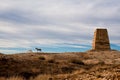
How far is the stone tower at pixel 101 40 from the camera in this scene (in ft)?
201

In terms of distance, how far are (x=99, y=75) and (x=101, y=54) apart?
117ft

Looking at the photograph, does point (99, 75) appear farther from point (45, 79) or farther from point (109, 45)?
point (109, 45)

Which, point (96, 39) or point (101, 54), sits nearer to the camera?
point (101, 54)

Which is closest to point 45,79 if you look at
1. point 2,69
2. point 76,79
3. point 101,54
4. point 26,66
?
point 76,79

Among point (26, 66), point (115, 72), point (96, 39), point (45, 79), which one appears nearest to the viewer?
point (115, 72)

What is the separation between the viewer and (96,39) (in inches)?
2424

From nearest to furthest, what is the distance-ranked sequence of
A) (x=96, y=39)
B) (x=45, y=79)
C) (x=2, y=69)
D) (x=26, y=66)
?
(x=45, y=79), (x=2, y=69), (x=26, y=66), (x=96, y=39)

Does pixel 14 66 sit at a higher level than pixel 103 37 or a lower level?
lower

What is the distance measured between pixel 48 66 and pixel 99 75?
61.3ft

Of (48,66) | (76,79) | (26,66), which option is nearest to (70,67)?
(48,66)

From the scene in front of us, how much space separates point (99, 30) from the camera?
202 ft

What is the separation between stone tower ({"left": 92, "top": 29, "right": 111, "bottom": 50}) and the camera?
6134cm

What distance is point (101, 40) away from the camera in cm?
6166

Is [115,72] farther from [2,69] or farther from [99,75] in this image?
[2,69]
